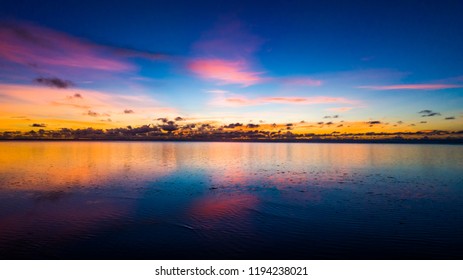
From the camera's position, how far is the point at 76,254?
1088 cm

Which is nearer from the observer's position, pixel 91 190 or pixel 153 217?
pixel 153 217

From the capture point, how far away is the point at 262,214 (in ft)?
55.6

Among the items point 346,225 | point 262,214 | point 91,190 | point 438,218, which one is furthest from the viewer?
point 91,190

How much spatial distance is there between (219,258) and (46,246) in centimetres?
698

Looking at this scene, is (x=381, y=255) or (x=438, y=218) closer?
(x=381, y=255)

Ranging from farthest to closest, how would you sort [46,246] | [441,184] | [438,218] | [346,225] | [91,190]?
[441,184] → [91,190] → [438,218] → [346,225] → [46,246]

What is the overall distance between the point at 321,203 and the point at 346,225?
5.15m

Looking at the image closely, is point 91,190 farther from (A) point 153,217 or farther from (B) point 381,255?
(B) point 381,255

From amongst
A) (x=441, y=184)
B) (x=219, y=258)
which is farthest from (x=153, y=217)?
(x=441, y=184)

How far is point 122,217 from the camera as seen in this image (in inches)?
635
